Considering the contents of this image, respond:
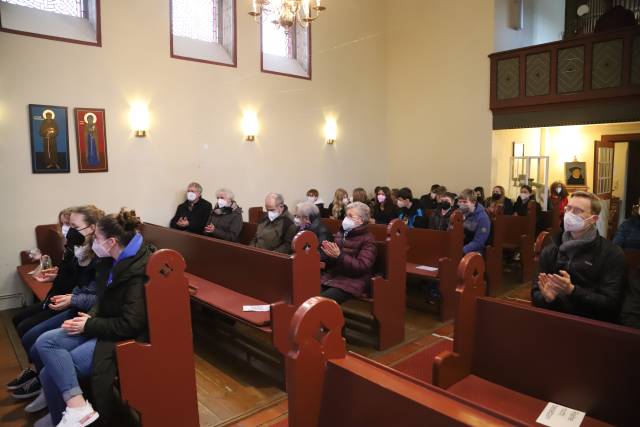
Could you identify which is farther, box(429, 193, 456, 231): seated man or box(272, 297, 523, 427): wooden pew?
box(429, 193, 456, 231): seated man

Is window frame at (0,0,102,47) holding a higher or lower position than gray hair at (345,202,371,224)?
higher

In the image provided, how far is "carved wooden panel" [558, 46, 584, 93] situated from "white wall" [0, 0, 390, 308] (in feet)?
11.8

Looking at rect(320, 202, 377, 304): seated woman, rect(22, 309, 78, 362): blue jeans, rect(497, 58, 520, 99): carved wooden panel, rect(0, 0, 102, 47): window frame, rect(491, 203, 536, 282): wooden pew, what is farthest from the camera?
rect(497, 58, 520, 99): carved wooden panel

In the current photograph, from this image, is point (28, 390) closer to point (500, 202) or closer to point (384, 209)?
point (384, 209)

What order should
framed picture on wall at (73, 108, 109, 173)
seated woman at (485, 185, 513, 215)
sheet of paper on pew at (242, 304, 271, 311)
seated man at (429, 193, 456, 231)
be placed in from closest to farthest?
sheet of paper on pew at (242, 304, 271, 311) → seated man at (429, 193, 456, 231) → framed picture on wall at (73, 108, 109, 173) → seated woman at (485, 185, 513, 215)

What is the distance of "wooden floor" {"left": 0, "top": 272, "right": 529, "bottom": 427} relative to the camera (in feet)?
10.0

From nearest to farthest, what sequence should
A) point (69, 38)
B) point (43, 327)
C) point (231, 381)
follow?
point (43, 327), point (231, 381), point (69, 38)

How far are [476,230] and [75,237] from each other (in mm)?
4214

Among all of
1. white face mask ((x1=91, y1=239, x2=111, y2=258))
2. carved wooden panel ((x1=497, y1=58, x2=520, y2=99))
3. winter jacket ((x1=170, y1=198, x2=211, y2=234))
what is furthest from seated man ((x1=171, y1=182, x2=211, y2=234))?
carved wooden panel ((x1=497, y1=58, x2=520, y2=99))

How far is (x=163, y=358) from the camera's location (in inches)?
104

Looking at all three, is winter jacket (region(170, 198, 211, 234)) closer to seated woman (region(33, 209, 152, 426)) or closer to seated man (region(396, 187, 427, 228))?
seated man (region(396, 187, 427, 228))

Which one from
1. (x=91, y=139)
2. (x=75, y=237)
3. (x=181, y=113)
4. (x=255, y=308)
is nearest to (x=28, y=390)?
(x=75, y=237)

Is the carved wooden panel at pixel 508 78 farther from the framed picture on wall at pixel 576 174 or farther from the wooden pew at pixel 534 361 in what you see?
the wooden pew at pixel 534 361

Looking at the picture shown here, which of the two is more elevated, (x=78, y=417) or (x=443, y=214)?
(x=443, y=214)
